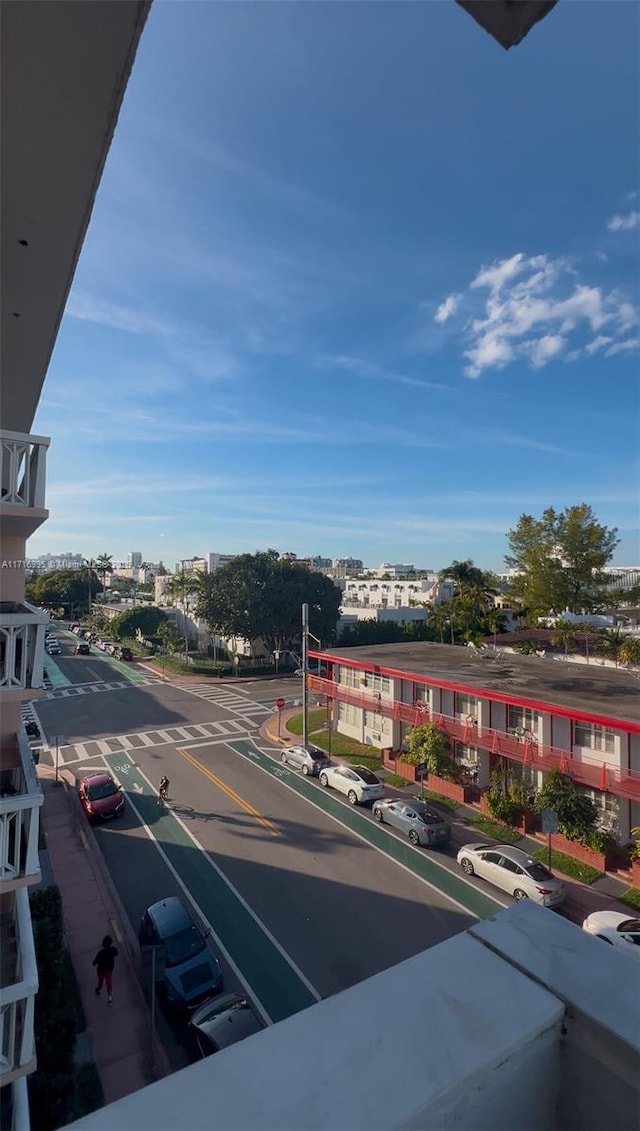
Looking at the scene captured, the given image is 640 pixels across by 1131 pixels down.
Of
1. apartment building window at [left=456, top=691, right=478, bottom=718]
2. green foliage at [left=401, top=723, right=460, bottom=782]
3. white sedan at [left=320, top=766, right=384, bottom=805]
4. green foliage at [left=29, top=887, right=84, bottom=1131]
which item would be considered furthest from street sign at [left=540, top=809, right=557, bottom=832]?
green foliage at [left=29, top=887, right=84, bottom=1131]

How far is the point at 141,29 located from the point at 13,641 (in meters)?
6.01

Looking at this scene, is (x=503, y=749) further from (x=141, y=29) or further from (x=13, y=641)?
(x=141, y=29)

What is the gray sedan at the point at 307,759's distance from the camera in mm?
21719

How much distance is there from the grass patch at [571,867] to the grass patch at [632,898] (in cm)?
80

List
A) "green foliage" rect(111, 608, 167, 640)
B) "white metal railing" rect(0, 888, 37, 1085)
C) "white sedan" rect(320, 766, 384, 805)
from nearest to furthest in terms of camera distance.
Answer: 1. "white metal railing" rect(0, 888, 37, 1085)
2. "white sedan" rect(320, 766, 384, 805)
3. "green foliage" rect(111, 608, 167, 640)

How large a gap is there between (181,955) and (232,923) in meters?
2.05

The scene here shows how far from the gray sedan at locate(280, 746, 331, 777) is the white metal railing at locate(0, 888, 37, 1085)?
15.7 meters

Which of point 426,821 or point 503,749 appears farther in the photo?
point 503,749

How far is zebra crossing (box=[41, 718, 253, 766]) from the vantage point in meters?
24.2

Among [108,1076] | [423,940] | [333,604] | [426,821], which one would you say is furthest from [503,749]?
[333,604]

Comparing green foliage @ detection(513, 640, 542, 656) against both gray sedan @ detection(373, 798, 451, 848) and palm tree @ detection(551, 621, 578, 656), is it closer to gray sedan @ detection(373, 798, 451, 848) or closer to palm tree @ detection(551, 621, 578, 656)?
palm tree @ detection(551, 621, 578, 656)

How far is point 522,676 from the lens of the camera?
69.1ft

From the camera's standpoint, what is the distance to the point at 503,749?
17578mm

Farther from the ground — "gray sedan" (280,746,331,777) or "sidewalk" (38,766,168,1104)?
"gray sedan" (280,746,331,777)
